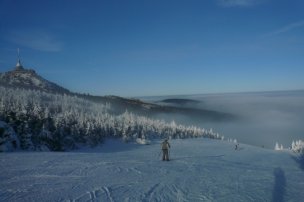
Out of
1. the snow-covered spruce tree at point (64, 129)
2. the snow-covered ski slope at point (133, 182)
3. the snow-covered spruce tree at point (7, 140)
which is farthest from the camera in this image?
the snow-covered spruce tree at point (64, 129)

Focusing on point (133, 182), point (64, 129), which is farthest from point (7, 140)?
point (64, 129)

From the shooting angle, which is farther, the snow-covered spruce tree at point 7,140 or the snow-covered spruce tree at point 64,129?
the snow-covered spruce tree at point 64,129

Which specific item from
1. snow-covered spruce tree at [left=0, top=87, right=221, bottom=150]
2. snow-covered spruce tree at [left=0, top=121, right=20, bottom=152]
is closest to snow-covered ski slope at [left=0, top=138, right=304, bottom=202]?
snow-covered spruce tree at [left=0, top=121, right=20, bottom=152]

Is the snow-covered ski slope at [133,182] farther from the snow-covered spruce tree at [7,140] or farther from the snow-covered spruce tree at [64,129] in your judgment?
the snow-covered spruce tree at [64,129]

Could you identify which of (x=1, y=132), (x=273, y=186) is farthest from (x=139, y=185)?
(x=1, y=132)

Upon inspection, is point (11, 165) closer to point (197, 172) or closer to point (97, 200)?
point (97, 200)

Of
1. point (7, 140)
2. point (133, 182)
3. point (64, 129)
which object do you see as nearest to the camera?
point (133, 182)

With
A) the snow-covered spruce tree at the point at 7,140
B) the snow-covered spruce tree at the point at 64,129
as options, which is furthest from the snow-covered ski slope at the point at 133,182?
the snow-covered spruce tree at the point at 64,129

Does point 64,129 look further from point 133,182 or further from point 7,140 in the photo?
point 133,182

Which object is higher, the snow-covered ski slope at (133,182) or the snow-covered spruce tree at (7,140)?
the snow-covered ski slope at (133,182)

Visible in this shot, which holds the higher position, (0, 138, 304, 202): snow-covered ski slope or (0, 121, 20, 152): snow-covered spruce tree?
(0, 138, 304, 202): snow-covered ski slope

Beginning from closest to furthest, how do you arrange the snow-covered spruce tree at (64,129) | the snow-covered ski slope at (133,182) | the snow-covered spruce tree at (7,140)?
the snow-covered ski slope at (133,182) → the snow-covered spruce tree at (7,140) → the snow-covered spruce tree at (64,129)

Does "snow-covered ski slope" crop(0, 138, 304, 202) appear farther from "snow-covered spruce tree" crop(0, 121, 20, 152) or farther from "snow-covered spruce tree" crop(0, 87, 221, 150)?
"snow-covered spruce tree" crop(0, 87, 221, 150)

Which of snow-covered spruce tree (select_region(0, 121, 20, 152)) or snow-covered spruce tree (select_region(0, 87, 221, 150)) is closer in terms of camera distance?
snow-covered spruce tree (select_region(0, 121, 20, 152))
